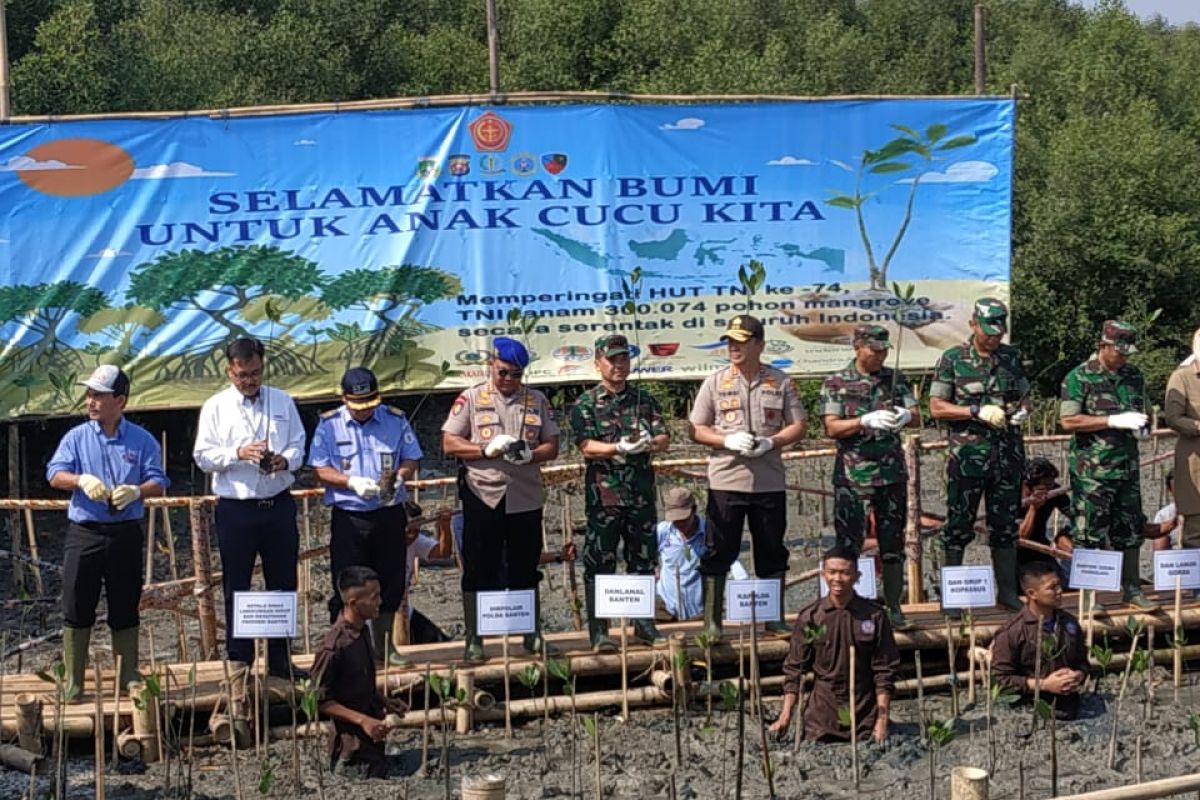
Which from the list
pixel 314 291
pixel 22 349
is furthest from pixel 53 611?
pixel 314 291

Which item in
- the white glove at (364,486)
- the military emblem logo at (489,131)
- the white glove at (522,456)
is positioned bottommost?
the white glove at (364,486)

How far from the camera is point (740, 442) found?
777 centimetres

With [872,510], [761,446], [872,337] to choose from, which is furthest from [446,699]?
[872,337]

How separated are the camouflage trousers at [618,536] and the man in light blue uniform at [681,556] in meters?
1.06

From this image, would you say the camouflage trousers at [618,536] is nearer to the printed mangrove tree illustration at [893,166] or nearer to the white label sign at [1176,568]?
the white label sign at [1176,568]

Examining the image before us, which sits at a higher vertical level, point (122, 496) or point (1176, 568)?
point (122, 496)

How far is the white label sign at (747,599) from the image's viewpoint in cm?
782

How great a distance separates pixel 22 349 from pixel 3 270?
512 millimetres

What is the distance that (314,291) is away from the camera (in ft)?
34.8

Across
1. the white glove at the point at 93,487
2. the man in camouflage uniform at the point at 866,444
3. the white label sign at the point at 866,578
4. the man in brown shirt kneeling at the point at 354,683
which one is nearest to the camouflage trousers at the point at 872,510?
the man in camouflage uniform at the point at 866,444

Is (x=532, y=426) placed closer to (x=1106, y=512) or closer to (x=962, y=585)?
(x=962, y=585)

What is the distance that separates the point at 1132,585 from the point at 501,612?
356 centimetres

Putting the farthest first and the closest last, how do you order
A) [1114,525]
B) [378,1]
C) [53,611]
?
[378,1] < [53,611] < [1114,525]

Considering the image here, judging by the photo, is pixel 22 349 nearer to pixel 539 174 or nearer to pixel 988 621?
pixel 539 174
